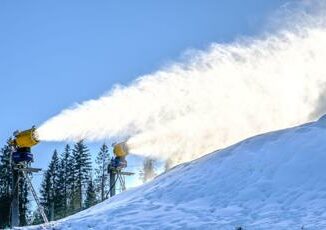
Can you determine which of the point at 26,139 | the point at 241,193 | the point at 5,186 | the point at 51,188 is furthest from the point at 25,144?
the point at 51,188

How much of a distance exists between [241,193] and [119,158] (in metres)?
15.3

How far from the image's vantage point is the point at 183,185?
24641 millimetres

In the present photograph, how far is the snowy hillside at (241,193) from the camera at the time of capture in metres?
19.9

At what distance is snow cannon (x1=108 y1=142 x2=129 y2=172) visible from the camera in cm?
3656

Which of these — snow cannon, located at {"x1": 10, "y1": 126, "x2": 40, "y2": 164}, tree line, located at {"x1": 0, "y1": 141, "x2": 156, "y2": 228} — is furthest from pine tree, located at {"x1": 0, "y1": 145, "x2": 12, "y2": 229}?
snow cannon, located at {"x1": 10, "y1": 126, "x2": 40, "y2": 164}

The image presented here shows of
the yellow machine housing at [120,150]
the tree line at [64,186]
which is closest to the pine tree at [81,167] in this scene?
the tree line at [64,186]

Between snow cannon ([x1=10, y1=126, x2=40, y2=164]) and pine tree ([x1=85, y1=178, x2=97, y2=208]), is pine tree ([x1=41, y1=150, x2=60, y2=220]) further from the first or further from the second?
snow cannon ([x1=10, y1=126, x2=40, y2=164])

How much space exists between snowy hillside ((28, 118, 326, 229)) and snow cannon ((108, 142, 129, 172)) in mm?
8838

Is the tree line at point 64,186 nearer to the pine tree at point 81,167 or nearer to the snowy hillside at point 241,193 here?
the pine tree at point 81,167

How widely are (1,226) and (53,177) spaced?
17152 mm

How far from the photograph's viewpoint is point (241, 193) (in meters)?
22.5

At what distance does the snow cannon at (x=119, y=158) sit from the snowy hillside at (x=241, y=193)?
29.0 ft

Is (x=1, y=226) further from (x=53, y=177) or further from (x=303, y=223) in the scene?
(x=303, y=223)

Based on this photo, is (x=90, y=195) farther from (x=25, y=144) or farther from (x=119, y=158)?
(x=25, y=144)
